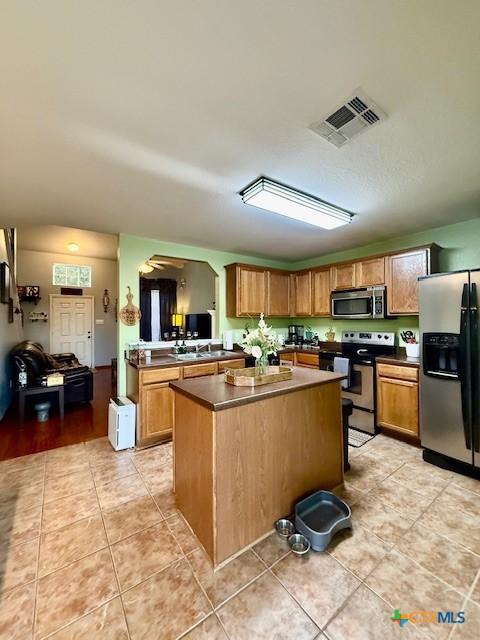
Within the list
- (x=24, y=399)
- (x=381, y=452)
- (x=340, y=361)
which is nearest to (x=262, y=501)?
(x=381, y=452)

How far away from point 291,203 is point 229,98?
3.73 feet

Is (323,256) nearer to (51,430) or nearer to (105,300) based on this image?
(51,430)

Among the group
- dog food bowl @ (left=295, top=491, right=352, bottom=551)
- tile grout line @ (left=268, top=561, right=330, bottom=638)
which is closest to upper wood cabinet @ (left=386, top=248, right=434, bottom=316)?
dog food bowl @ (left=295, top=491, right=352, bottom=551)

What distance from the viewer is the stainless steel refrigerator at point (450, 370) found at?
2367 millimetres

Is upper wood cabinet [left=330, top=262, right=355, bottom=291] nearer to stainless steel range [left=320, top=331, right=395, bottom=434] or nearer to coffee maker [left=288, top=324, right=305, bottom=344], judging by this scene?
stainless steel range [left=320, top=331, right=395, bottom=434]

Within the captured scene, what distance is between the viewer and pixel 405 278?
10.8ft

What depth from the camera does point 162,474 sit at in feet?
8.06

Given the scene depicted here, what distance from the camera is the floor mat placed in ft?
9.95

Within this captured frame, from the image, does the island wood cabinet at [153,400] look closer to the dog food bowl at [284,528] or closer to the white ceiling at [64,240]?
the dog food bowl at [284,528]

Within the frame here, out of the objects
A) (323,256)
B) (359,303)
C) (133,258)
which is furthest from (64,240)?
(359,303)

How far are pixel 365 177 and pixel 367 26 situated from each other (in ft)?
3.90

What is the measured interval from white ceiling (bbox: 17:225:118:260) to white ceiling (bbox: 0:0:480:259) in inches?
111

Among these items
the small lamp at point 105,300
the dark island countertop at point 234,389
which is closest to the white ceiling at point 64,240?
the small lamp at point 105,300

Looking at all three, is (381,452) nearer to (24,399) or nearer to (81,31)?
(81,31)
